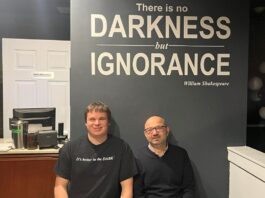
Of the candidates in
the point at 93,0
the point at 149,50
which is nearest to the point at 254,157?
the point at 149,50

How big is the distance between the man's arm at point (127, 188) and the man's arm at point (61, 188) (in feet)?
1.34

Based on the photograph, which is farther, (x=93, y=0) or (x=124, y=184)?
(x=93, y=0)

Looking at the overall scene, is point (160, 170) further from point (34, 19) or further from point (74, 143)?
point (34, 19)

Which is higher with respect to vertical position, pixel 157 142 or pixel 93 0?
pixel 93 0

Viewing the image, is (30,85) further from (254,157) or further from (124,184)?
(254,157)

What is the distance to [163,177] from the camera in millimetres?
2359

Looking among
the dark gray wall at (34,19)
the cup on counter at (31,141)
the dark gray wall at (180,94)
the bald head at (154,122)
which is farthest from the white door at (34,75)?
the bald head at (154,122)

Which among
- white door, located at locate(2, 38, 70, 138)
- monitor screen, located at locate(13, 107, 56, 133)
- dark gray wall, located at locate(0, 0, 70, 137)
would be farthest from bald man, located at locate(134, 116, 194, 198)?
dark gray wall, located at locate(0, 0, 70, 137)

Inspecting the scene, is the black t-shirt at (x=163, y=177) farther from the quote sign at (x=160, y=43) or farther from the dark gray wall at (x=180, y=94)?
the quote sign at (x=160, y=43)

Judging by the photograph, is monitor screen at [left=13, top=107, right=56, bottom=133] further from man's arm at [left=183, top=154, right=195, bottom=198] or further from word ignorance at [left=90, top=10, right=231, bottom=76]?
man's arm at [left=183, top=154, right=195, bottom=198]

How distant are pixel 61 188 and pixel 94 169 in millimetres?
274

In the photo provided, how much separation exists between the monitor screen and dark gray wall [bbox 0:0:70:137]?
4.28 feet

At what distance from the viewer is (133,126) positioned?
2.58m

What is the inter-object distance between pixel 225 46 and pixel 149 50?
25.7 inches
